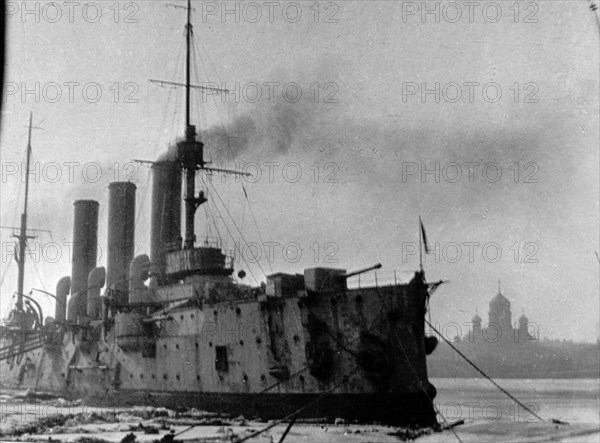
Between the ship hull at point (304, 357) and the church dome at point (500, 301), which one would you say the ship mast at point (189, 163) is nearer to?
the ship hull at point (304, 357)

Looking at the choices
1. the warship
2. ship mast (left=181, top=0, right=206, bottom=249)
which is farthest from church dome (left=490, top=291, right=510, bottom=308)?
ship mast (left=181, top=0, right=206, bottom=249)

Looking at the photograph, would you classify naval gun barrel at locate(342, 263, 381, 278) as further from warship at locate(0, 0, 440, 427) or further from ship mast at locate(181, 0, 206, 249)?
ship mast at locate(181, 0, 206, 249)

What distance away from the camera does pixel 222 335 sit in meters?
17.3

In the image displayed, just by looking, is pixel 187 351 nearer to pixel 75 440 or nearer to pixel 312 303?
pixel 312 303

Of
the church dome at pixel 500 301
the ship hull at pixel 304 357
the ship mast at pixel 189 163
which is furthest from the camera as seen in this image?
the church dome at pixel 500 301

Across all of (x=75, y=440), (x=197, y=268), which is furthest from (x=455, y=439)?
(x=197, y=268)

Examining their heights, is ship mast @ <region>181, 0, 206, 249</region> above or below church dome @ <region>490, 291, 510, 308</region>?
above

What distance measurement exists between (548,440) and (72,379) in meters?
18.9

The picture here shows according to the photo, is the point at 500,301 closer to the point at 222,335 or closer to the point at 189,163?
the point at 189,163

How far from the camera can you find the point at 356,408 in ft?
49.0

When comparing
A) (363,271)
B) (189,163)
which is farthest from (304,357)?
(189,163)

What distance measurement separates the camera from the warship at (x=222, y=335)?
15.0 meters

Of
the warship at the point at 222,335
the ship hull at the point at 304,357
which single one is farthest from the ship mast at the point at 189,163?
the ship hull at the point at 304,357

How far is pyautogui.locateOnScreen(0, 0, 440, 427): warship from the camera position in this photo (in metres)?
15.0
